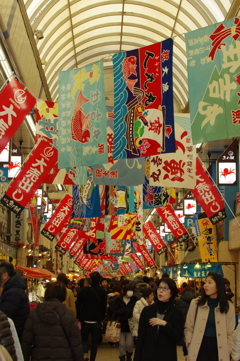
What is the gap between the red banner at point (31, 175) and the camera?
44.7ft

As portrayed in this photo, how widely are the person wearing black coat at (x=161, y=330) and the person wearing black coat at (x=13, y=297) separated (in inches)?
74.3

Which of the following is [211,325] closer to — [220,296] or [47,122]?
[220,296]

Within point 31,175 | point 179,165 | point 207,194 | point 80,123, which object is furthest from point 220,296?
point 207,194

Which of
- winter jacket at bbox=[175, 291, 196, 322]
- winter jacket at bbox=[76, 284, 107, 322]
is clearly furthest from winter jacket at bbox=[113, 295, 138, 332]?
winter jacket at bbox=[175, 291, 196, 322]

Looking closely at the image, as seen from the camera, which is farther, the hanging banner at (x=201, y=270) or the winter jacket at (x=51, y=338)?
the hanging banner at (x=201, y=270)

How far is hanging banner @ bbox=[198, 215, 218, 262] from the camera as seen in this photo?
24.8 meters

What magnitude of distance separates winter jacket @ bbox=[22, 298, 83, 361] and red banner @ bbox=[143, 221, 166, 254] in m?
22.6

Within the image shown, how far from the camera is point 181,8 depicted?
2144 centimetres

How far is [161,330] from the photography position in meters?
5.71

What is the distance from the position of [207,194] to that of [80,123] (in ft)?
18.2

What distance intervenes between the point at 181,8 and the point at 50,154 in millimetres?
10457

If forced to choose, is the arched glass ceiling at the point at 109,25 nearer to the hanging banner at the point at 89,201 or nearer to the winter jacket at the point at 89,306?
the hanging banner at the point at 89,201

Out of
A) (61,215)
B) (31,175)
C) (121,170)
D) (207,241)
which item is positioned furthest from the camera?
(207,241)

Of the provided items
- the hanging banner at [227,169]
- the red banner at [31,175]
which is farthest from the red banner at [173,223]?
the red banner at [31,175]
